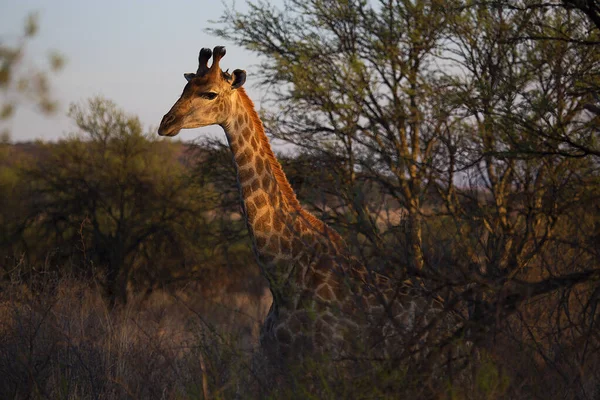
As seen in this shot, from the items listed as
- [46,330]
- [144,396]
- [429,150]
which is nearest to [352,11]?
[429,150]

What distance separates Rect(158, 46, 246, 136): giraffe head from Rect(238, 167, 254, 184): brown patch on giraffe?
45 centimetres

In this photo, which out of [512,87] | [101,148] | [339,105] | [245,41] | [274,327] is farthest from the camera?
[101,148]

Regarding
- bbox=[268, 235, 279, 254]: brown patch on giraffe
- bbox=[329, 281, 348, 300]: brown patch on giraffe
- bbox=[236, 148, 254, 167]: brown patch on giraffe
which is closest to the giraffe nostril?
bbox=[236, 148, 254, 167]: brown patch on giraffe

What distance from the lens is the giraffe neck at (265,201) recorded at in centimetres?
582

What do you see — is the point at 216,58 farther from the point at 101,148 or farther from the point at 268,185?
the point at 101,148

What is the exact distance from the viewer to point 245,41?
1298 cm

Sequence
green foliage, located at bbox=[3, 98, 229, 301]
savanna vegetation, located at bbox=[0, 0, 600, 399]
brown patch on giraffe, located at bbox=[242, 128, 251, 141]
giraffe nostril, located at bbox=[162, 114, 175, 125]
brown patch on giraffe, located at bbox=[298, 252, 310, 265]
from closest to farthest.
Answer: savanna vegetation, located at bbox=[0, 0, 600, 399], brown patch on giraffe, located at bbox=[298, 252, 310, 265], giraffe nostril, located at bbox=[162, 114, 175, 125], brown patch on giraffe, located at bbox=[242, 128, 251, 141], green foliage, located at bbox=[3, 98, 229, 301]

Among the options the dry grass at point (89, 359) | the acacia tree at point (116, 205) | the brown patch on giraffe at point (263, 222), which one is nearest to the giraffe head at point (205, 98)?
the brown patch on giraffe at point (263, 222)

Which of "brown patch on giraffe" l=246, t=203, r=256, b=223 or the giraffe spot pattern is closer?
"brown patch on giraffe" l=246, t=203, r=256, b=223

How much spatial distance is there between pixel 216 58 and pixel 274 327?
7.76ft

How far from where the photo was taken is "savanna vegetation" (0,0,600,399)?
4.02 m

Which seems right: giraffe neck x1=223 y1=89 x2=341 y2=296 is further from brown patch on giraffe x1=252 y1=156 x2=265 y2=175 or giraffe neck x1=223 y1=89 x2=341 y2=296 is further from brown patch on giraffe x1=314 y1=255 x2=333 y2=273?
brown patch on giraffe x1=314 y1=255 x2=333 y2=273

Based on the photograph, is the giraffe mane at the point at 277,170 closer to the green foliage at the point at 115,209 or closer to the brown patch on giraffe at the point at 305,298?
the brown patch on giraffe at the point at 305,298

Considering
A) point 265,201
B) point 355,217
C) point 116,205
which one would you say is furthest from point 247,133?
point 116,205
